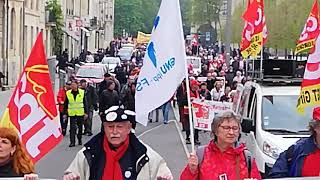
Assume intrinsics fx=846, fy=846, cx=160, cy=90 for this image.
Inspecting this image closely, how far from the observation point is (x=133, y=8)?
400 ft

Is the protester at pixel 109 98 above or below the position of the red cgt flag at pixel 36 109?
below

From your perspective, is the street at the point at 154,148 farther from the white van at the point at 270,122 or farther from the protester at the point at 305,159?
A: the protester at the point at 305,159

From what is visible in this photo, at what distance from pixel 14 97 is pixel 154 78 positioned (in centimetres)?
123

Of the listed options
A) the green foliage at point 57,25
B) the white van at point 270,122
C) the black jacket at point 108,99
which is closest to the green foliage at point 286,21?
the green foliage at point 57,25

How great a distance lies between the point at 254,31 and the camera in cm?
2094

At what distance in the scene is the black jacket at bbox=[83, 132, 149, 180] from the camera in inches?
229

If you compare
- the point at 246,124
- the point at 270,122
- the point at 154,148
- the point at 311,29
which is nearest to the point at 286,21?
the point at 154,148

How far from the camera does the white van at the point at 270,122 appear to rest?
11.4m

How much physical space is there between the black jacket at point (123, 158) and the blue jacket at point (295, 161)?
4.64ft

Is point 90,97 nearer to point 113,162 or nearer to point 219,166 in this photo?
point 219,166

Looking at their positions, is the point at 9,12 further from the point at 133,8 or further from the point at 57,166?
the point at 133,8

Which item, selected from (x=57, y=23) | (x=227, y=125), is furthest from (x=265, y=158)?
(x=57, y=23)

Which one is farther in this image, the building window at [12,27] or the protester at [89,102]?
the building window at [12,27]

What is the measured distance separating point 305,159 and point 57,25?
5250 cm
